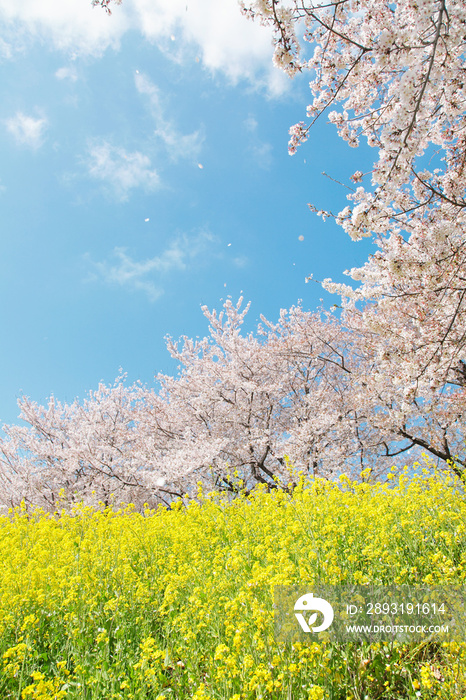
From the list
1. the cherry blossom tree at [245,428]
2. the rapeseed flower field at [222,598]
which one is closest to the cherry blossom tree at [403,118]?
the rapeseed flower field at [222,598]

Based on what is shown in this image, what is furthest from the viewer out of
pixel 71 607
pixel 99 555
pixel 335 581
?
pixel 99 555

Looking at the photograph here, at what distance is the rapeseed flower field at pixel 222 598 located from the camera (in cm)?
243

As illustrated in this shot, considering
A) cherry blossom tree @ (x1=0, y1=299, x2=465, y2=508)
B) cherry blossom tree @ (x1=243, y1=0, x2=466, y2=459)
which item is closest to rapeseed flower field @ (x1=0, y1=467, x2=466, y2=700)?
cherry blossom tree @ (x1=243, y1=0, x2=466, y2=459)

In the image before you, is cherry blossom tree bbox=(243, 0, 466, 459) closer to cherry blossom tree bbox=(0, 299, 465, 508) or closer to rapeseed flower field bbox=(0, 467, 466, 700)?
rapeseed flower field bbox=(0, 467, 466, 700)

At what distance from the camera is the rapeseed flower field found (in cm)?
243

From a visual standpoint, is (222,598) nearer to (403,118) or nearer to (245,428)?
(403,118)

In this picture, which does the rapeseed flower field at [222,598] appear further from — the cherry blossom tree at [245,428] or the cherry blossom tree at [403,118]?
the cherry blossom tree at [245,428]

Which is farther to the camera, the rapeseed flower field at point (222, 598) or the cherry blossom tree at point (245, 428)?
the cherry blossom tree at point (245, 428)

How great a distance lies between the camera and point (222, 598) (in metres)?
3.19

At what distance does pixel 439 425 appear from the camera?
10766 millimetres

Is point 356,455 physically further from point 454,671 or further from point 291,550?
point 454,671

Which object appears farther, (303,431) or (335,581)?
(303,431)

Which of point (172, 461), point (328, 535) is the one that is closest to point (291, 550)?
point (328, 535)

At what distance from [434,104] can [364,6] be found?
1.52m
